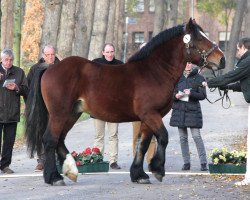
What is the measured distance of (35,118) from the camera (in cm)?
1541

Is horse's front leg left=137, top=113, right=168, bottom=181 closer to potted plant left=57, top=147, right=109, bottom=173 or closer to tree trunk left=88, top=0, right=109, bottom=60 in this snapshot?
Answer: potted plant left=57, top=147, right=109, bottom=173

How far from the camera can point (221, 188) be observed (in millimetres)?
14102

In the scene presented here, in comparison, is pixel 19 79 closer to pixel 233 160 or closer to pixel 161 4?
pixel 233 160

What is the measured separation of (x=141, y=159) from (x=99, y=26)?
25.9 metres

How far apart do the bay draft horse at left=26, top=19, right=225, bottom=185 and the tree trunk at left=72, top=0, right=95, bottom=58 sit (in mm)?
20851

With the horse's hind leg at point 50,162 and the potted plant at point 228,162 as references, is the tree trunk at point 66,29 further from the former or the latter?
the horse's hind leg at point 50,162

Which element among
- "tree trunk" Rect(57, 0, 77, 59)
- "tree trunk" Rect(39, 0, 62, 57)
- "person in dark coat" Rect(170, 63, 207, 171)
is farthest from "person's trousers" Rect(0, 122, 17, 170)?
"tree trunk" Rect(57, 0, 77, 59)

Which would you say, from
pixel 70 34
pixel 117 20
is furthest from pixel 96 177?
pixel 117 20

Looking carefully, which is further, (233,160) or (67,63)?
(233,160)

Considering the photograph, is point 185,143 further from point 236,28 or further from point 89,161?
point 236,28

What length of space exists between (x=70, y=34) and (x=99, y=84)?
583 inches

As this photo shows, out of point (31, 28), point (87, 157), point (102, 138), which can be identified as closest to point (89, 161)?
point (87, 157)

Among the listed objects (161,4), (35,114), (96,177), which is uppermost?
(161,4)

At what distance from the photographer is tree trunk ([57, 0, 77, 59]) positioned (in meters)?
29.3
